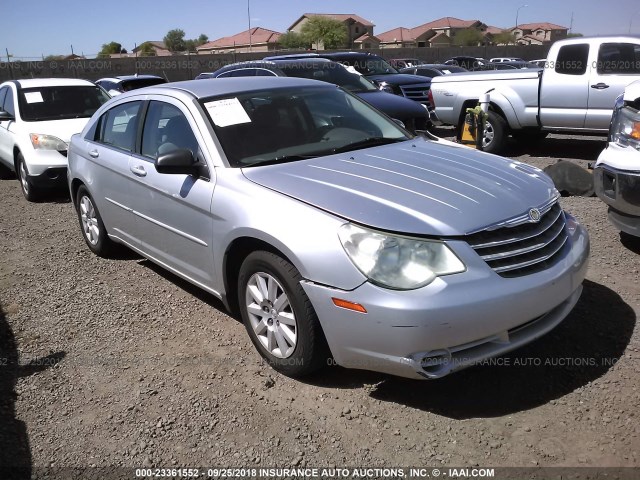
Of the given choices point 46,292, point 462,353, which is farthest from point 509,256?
point 46,292

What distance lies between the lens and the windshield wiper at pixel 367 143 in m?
3.80

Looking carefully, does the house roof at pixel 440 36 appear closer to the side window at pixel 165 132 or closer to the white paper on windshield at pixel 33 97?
the white paper on windshield at pixel 33 97

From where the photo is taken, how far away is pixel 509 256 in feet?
9.11

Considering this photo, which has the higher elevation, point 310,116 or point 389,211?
point 310,116

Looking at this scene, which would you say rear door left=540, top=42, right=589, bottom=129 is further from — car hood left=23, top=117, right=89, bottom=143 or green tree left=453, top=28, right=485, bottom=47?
green tree left=453, top=28, right=485, bottom=47

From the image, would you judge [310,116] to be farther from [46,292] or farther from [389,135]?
[46,292]

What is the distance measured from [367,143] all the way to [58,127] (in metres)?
6.01

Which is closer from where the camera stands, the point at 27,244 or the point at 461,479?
the point at 461,479

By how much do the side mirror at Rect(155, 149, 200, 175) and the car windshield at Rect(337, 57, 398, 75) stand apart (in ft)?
31.9

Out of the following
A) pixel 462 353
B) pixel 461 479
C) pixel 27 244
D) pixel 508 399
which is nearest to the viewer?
pixel 461 479

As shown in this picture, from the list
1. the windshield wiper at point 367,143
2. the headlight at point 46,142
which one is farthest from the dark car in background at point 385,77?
the windshield wiper at point 367,143

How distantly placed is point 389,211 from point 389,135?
153cm

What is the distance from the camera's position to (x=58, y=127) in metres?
8.17

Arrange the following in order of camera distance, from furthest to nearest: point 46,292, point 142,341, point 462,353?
point 46,292
point 142,341
point 462,353
